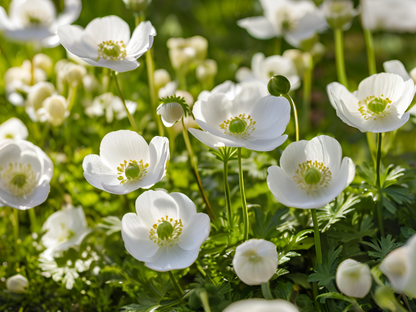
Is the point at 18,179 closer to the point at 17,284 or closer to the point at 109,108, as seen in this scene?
the point at 17,284

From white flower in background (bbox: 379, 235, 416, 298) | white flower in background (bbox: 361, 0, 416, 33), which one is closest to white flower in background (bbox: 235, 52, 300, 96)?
white flower in background (bbox: 379, 235, 416, 298)

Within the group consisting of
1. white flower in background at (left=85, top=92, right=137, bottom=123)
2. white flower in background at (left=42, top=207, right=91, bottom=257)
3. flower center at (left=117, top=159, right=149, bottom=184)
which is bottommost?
white flower in background at (left=42, top=207, right=91, bottom=257)

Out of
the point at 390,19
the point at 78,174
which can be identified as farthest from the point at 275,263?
the point at 390,19

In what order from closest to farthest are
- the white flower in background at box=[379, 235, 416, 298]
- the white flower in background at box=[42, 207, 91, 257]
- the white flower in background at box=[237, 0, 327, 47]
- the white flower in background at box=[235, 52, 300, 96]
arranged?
the white flower in background at box=[379, 235, 416, 298]
the white flower in background at box=[42, 207, 91, 257]
the white flower in background at box=[235, 52, 300, 96]
the white flower in background at box=[237, 0, 327, 47]

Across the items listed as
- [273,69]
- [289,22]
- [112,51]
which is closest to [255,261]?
[112,51]

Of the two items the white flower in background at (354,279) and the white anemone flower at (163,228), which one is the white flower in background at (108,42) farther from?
the white flower in background at (354,279)

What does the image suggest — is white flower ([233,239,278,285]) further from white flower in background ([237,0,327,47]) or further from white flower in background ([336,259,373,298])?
white flower in background ([237,0,327,47])

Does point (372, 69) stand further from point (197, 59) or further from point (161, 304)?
point (161, 304)
